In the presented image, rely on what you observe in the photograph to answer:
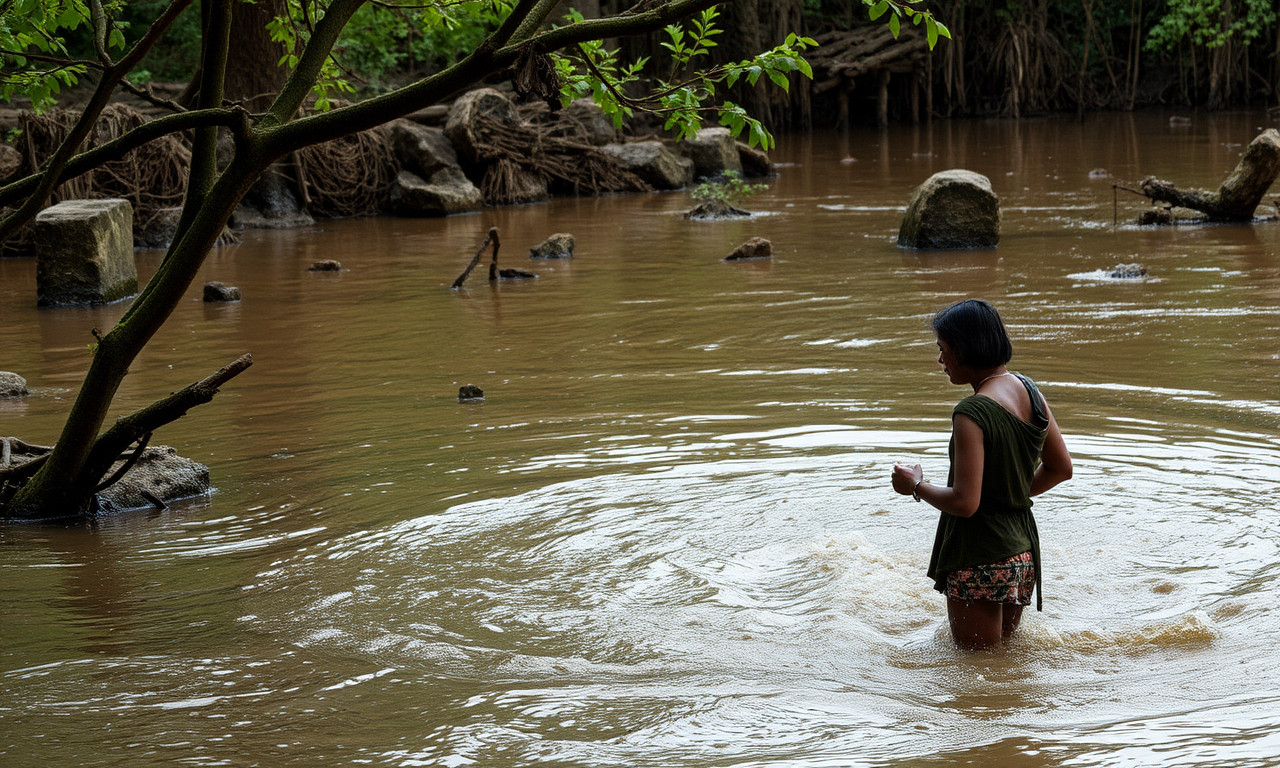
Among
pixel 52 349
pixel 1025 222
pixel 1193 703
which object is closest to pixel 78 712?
pixel 1193 703

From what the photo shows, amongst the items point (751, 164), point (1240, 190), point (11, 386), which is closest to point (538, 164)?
point (751, 164)

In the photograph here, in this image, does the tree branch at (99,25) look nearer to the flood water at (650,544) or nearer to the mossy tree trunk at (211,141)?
the mossy tree trunk at (211,141)

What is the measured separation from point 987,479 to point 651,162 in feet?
59.4

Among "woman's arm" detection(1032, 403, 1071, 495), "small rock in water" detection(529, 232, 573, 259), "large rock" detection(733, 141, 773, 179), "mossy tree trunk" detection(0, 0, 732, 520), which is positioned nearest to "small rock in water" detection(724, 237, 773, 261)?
"small rock in water" detection(529, 232, 573, 259)

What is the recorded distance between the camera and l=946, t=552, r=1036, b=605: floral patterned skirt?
414 centimetres

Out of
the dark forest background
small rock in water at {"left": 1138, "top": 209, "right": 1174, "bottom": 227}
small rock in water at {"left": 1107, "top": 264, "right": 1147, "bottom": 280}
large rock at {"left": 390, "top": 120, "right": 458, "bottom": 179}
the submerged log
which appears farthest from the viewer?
the dark forest background

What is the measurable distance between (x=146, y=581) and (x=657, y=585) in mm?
2018

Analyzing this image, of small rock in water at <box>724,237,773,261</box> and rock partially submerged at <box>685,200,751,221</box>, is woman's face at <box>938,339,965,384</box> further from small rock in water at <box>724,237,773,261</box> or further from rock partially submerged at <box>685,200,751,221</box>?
rock partially submerged at <box>685,200,751,221</box>

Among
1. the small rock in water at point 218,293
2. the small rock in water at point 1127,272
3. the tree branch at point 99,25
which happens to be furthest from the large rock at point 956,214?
the tree branch at point 99,25

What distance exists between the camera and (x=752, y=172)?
2339cm

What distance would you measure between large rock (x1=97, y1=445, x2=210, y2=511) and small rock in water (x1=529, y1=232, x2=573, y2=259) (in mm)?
7957

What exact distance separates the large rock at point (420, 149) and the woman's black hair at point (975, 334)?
16.7m

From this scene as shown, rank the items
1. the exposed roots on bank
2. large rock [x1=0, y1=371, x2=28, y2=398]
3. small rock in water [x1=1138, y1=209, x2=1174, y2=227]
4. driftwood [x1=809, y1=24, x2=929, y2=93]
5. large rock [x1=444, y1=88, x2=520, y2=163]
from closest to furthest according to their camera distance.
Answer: large rock [x1=0, y1=371, x2=28, y2=398] < small rock in water [x1=1138, y1=209, x2=1174, y2=227] < large rock [x1=444, y1=88, x2=520, y2=163] < the exposed roots on bank < driftwood [x1=809, y1=24, x2=929, y2=93]

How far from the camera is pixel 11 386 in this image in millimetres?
8547
